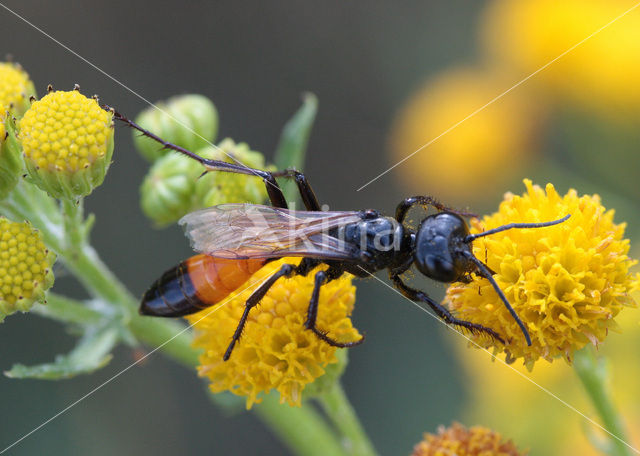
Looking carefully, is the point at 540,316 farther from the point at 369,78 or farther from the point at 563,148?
the point at 369,78

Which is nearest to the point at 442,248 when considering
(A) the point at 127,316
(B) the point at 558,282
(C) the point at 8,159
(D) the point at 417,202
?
(B) the point at 558,282

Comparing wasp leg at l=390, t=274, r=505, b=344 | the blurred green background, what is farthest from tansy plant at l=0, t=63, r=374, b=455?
the blurred green background

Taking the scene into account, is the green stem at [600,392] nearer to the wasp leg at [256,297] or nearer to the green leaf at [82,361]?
the wasp leg at [256,297]

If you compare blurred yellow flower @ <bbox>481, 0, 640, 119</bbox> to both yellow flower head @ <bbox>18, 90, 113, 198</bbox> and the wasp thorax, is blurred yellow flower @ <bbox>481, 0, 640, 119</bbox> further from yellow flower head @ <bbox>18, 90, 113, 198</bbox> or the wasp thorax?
yellow flower head @ <bbox>18, 90, 113, 198</bbox>

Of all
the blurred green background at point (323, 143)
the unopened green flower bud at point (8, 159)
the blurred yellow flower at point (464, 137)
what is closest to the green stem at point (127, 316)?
the unopened green flower bud at point (8, 159)

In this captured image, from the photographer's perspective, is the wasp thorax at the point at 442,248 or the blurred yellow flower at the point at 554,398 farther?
the blurred yellow flower at the point at 554,398

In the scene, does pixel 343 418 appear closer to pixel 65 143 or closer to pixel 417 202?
pixel 417 202
